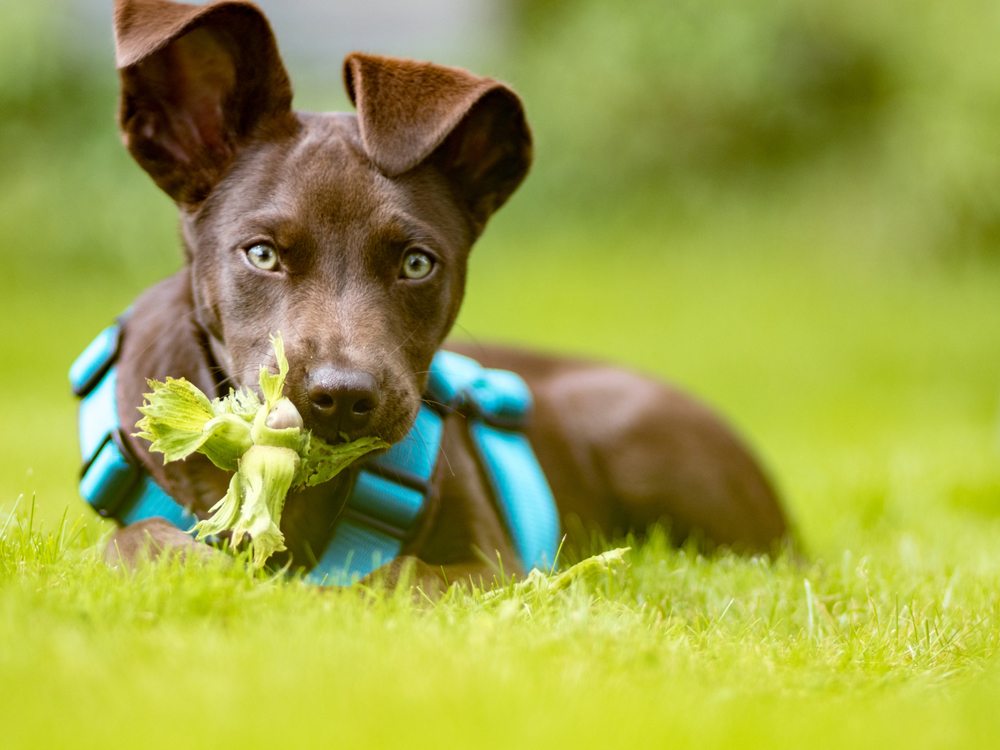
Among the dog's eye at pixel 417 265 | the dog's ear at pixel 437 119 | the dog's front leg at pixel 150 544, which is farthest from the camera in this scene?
the dog's eye at pixel 417 265

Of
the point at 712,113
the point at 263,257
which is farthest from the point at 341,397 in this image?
the point at 712,113

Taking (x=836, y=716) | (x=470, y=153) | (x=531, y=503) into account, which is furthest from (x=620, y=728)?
(x=470, y=153)

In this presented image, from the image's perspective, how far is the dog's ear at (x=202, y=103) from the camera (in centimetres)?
325

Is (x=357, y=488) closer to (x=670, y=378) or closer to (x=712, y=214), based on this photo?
(x=670, y=378)

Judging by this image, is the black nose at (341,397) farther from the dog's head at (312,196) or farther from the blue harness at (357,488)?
the blue harness at (357,488)

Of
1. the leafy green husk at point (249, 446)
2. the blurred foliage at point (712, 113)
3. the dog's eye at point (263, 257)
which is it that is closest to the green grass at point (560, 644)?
the leafy green husk at point (249, 446)

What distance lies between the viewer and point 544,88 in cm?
1250

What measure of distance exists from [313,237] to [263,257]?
14 cm

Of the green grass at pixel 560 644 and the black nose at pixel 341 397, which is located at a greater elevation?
the black nose at pixel 341 397

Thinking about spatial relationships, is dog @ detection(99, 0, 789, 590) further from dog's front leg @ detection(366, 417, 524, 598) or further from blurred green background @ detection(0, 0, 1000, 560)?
blurred green background @ detection(0, 0, 1000, 560)

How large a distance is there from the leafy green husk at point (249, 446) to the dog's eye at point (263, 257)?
325 millimetres

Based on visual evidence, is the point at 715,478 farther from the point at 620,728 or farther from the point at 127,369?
the point at 620,728

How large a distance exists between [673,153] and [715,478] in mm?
8598

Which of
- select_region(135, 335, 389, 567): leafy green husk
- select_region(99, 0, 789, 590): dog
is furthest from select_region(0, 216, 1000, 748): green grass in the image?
select_region(99, 0, 789, 590): dog
